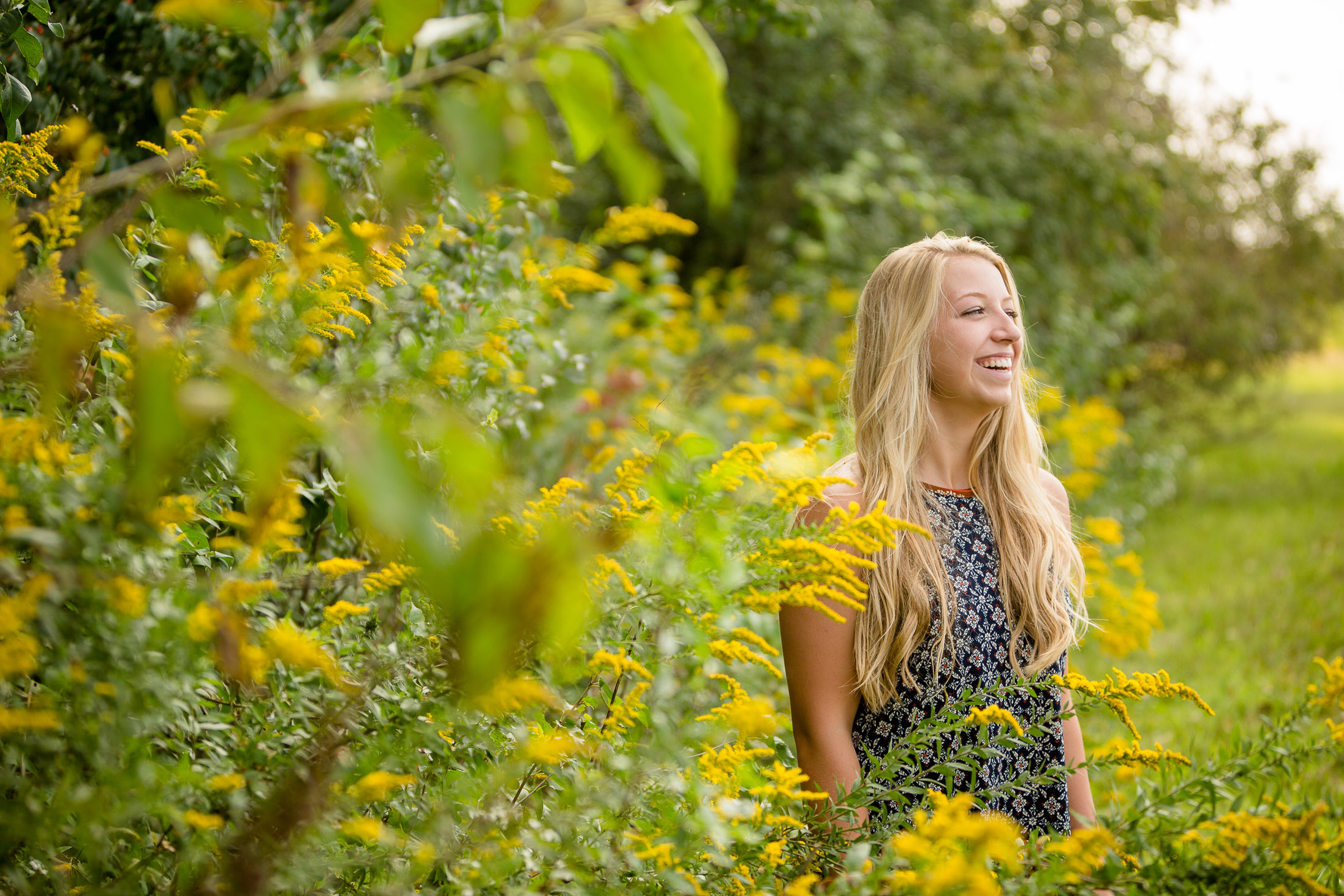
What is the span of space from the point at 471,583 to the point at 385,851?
0.65 meters

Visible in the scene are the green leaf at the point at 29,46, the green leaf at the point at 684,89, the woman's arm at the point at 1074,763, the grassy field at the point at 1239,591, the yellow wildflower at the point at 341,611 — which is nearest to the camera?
the green leaf at the point at 684,89

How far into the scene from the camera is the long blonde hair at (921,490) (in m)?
1.84

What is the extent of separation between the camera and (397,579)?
1119 millimetres

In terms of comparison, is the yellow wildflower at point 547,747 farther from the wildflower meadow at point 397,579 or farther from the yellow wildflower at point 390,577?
the yellow wildflower at point 390,577

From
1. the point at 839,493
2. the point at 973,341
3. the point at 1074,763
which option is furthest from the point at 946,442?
the point at 1074,763

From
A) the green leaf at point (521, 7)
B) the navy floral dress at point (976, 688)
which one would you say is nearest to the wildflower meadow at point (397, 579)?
the green leaf at point (521, 7)

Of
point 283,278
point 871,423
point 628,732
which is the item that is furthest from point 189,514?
point 871,423

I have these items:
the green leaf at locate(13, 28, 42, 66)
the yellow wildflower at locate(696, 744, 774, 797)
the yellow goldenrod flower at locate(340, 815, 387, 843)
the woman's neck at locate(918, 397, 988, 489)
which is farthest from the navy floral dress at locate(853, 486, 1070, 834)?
the green leaf at locate(13, 28, 42, 66)

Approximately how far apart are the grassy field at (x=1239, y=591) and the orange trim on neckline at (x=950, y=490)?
0.65 m

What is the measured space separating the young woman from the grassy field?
1.17ft

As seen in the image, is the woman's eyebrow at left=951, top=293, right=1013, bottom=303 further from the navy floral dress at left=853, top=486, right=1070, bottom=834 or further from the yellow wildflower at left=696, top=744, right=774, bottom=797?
the yellow wildflower at left=696, top=744, right=774, bottom=797

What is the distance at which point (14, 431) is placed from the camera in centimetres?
81

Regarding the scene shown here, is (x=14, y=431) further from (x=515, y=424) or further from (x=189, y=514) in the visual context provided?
(x=515, y=424)

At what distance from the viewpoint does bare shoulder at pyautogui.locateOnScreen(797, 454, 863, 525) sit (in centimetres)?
185
